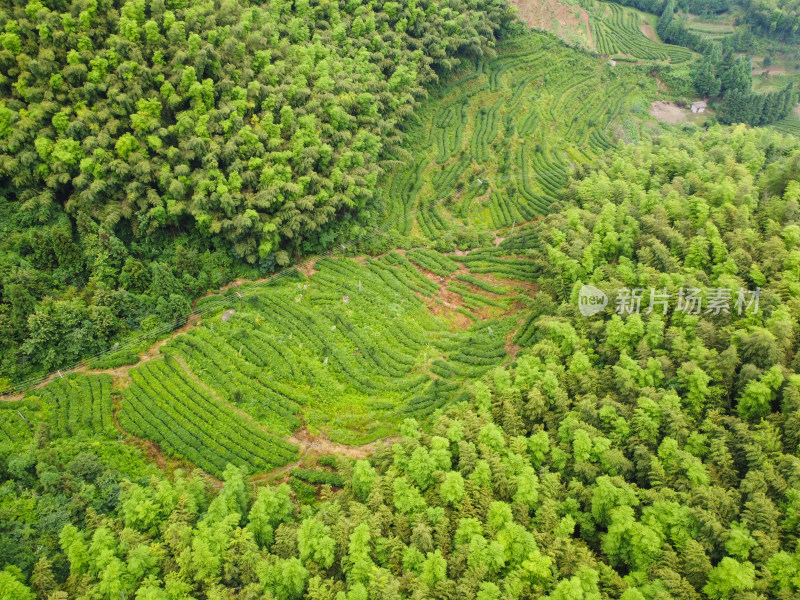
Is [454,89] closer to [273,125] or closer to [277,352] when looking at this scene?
[273,125]

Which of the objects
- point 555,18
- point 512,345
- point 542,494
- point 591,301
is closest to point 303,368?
point 512,345

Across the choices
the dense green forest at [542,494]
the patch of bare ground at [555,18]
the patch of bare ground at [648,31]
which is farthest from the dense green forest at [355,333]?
the patch of bare ground at [648,31]

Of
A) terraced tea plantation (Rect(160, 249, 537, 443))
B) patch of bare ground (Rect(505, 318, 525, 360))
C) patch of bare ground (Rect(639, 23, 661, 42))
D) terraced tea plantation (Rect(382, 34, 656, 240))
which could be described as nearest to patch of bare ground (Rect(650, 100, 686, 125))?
terraced tea plantation (Rect(382, 34, 656, 240))

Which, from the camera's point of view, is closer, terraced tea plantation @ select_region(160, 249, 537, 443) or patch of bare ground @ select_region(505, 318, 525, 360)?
terraced tea plantation @ select_region(160, 249, 537, 443)

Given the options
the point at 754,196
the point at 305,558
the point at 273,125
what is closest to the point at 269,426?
the point at 305,558

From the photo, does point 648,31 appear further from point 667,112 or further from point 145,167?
point 145,167

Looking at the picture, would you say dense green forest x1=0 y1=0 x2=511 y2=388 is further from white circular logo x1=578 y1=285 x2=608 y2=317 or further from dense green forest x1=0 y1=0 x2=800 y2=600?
white circular logo x1=578 y1=285 x2=608 y2=317
